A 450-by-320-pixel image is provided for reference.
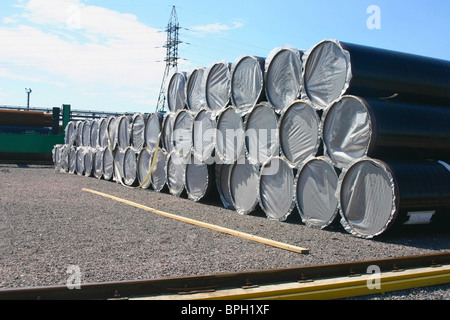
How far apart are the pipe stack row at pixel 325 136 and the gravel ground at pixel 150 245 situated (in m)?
0.44

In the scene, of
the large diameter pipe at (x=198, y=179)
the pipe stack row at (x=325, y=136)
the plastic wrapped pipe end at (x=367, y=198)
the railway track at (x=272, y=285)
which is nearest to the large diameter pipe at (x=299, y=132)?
the pipe stack row at (x=325, y=136)

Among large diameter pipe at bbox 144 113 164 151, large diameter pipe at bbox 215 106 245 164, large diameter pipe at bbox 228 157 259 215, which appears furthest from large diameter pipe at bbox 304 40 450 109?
large diameter pipe at bbox 144 113 164 151

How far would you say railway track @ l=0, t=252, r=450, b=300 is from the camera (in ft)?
11.6

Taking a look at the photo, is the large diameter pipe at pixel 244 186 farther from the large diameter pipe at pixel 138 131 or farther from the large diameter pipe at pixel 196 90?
the large diameter pipe at pixel 138 131

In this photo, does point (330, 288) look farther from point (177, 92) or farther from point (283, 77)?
point (177, 92)

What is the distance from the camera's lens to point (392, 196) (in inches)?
246

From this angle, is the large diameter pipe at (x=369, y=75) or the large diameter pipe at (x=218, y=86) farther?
the large diameter pipe at (x=218, y=86)

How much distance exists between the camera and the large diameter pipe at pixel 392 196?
6.29 meters

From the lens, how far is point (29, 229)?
6.61 meters

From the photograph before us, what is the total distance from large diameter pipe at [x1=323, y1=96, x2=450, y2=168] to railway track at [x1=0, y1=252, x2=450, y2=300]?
231 cm

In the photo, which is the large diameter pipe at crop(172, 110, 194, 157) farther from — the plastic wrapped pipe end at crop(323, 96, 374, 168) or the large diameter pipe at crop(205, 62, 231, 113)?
the plastic wrapped pipe end at crop(323, 96, 374, 168)

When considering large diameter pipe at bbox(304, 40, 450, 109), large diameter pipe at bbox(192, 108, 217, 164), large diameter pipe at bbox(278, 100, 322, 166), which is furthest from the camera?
large diameter pipe at bbox(192, 108, 217, 164)

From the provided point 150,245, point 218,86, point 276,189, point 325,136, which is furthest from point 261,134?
point 150,245
